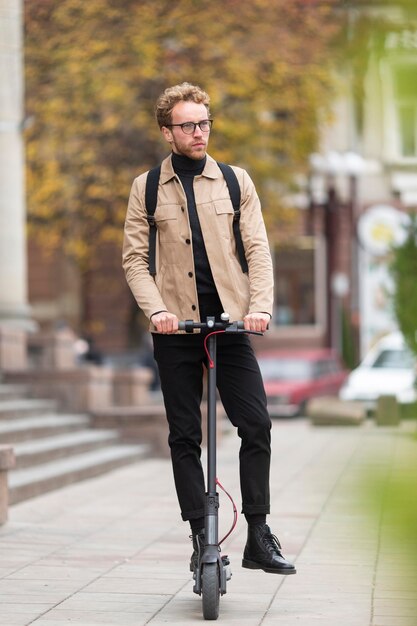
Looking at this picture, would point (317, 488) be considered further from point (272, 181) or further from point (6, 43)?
point (272, 181)

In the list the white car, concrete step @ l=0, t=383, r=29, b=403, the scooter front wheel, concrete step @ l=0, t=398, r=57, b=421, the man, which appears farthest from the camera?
the white car

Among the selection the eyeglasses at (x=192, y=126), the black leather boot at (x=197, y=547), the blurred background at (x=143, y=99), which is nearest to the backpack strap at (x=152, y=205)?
the eyeglasses at (x=192, y=126)

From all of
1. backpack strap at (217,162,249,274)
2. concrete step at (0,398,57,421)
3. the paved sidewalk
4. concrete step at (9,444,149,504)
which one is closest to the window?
concrete step at (0,398,57,421)

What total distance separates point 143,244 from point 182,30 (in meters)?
21.5

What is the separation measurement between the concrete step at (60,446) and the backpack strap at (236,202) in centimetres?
596

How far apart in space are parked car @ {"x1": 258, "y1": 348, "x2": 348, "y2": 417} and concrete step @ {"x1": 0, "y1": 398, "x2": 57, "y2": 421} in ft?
38.9

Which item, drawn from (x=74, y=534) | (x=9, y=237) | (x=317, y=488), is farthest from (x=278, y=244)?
(x=317, y=488)

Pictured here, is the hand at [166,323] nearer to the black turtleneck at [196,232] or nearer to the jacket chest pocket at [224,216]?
the black turtleneck at [196,232]

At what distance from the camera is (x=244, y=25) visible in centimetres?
2655

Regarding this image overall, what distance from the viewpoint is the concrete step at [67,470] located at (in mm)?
9758

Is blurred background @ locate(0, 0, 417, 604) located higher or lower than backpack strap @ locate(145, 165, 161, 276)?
higher

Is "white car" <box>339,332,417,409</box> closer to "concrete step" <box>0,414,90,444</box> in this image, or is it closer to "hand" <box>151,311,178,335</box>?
"concrete step" <box>0,414,90,444</box>

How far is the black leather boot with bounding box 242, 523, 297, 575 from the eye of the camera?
4922 millimetres

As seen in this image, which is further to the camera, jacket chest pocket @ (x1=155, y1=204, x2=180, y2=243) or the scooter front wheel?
jacket chest pocket @ (x1=155, y1=204, x2=180, y2=243)
